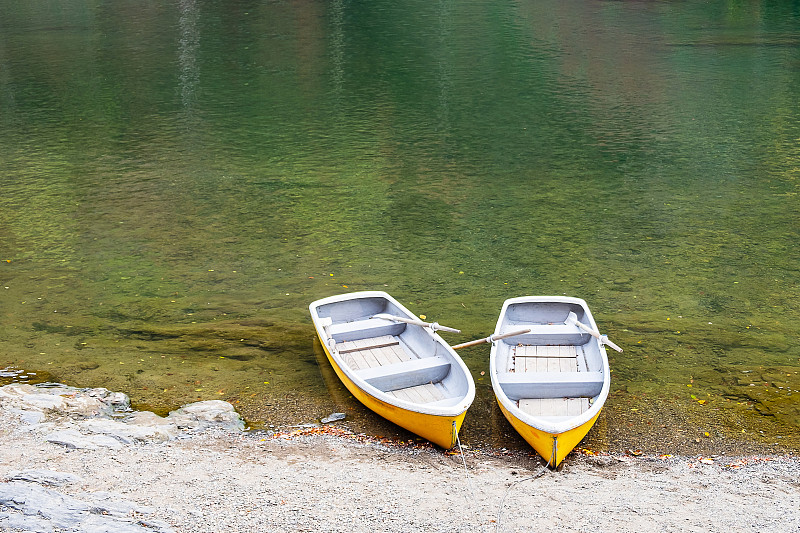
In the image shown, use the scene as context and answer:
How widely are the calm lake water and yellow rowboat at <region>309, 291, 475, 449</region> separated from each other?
0.40m

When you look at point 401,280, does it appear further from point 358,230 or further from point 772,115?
point 772,115

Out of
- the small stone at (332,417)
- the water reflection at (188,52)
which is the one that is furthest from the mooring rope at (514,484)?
the water reflection at (188,52)

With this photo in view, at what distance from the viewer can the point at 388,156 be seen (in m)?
20.4

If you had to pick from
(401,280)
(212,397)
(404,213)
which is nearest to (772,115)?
(404,213)

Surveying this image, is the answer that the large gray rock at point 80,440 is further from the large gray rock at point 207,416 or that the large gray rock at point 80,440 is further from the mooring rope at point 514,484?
the mooring rope at point 514,484

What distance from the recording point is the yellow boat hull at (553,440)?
816 centimetres

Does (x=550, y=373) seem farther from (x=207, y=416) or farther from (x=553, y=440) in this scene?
(x=207, y=416)

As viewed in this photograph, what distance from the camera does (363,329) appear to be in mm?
10688

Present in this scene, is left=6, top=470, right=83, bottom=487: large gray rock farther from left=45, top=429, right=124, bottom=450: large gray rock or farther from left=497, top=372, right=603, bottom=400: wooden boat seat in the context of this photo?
left=497, top=372, right=603, bottom=400: wooden boat seat

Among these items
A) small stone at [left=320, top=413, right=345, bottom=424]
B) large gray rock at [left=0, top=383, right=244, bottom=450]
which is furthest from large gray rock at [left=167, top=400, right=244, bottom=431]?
small stone at [left=320, top=413, right=345, bottom=424]

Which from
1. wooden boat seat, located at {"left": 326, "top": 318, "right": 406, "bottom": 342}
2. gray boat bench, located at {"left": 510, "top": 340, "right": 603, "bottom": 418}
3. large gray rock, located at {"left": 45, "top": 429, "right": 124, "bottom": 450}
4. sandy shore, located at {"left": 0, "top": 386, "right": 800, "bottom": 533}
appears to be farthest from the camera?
wooden boat seat, located at {"left": 326, "top": 318, "right": 406, "bottom": 342}

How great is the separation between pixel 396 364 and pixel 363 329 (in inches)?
44.9

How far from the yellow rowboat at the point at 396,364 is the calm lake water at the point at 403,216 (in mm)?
402

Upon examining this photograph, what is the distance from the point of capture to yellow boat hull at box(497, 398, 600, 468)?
8156mm
